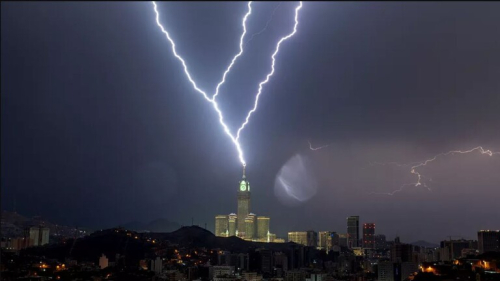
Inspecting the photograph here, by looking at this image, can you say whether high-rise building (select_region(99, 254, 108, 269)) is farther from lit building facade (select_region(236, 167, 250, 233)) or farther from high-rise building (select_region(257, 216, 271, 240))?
high-rise building (select_region(257, 216, 271, 240))

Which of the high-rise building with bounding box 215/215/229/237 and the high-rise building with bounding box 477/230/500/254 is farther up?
the high-rise building with bounding box 215/215/229/237

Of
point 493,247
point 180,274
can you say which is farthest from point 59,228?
point 493,247

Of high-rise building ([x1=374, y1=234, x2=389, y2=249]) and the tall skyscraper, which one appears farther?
the tall skyscraper

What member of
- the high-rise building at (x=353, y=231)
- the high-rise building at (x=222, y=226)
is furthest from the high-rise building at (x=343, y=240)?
the high-rise building at (x=222, y=226)

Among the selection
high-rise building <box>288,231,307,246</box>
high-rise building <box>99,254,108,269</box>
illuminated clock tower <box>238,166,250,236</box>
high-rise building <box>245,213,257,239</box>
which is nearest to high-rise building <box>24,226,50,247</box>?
high-rise building <box>99,254,108,269</box>

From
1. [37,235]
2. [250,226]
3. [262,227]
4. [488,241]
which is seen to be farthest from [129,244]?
[488,241]

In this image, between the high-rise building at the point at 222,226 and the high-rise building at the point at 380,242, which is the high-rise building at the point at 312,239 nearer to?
the high-rise building at the point at 380,242
